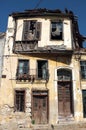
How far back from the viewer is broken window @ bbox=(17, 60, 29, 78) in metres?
22.5

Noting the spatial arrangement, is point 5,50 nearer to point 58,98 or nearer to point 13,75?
point 13,75

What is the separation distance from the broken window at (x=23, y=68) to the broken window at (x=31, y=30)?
2281mm

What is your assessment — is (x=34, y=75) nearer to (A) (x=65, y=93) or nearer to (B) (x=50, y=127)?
(A) (x=65, y=93)

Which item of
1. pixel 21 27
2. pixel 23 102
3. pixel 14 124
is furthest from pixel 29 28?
pixel 14 124

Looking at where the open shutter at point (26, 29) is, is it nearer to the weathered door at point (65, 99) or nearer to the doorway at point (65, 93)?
the doorway at point (65, 93)

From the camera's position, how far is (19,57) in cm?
2286

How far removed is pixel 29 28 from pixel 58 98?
7.33 m

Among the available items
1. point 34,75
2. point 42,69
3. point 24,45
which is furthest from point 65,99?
point 24,45

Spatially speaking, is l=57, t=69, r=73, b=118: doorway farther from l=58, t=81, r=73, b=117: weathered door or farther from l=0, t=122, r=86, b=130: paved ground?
l=0, t=122, r=86, b=130: paved ground

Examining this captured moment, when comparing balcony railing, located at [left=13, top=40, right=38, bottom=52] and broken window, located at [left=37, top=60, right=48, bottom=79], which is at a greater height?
balcony railing, located at [left=13, top=40, right=38, bottom=52]

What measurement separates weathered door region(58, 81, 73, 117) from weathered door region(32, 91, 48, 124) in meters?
1.32

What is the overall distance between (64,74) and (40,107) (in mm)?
3885

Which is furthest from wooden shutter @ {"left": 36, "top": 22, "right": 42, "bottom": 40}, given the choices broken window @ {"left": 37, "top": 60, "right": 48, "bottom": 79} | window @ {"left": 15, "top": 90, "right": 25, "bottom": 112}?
window @ {"left": 15, "top": 90, "right": 25, "bottom": 112}

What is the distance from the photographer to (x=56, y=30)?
23.9 metres
